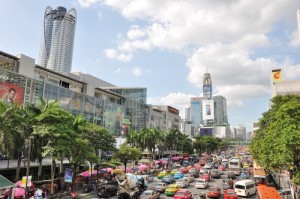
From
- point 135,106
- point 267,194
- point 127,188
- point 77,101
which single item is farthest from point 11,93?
point 135,106

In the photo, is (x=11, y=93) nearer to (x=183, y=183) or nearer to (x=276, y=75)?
(x=183, y=183)

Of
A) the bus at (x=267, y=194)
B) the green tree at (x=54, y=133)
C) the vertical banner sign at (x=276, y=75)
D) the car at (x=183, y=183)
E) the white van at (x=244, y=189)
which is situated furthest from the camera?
A: the vertical banner sign at (x=276, y=75)

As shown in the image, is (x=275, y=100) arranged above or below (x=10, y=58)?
below

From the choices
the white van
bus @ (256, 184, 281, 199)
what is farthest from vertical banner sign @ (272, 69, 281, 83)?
bus @ (256, 184, 281, 199)

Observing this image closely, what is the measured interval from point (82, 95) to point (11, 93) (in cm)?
2451

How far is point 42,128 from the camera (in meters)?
32.4

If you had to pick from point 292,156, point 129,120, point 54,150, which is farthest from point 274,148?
point 129,120

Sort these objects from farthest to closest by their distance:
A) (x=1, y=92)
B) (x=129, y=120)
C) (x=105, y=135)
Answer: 1. (x=129, y=120)
2. (x=1, y=92)
3. (x=105, y=135)

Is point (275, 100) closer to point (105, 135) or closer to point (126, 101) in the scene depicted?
point (105, 135)

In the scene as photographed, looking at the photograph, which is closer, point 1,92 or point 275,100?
point 275,100

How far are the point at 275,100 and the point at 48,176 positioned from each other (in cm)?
3682

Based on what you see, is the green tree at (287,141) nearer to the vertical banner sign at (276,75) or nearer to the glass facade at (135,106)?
the glass facade at (135,106)

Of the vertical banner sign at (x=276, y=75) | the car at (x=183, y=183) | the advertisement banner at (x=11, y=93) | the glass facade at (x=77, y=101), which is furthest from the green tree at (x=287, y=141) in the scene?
the vertical banner sign at (x=276, y=75)

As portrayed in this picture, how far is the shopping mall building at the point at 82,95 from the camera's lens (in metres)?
54.3
